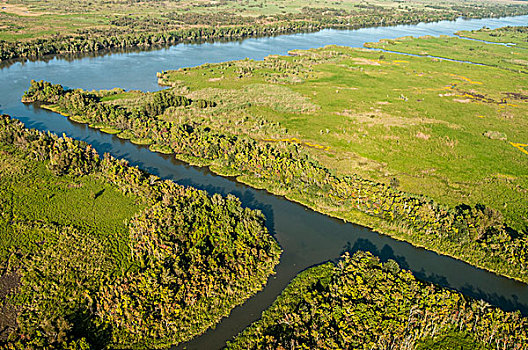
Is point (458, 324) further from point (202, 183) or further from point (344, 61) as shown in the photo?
point (344, 61)

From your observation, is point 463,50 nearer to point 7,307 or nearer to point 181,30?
point 181,30

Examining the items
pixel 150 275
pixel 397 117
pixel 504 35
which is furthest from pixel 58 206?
pixel 504 35


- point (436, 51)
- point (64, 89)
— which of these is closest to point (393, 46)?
point (436, 51)

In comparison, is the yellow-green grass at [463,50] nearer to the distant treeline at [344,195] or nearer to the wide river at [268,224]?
the wide river at [268,224]

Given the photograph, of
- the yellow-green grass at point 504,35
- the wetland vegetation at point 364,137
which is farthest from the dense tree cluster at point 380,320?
the yellow-green grass at point 504,35

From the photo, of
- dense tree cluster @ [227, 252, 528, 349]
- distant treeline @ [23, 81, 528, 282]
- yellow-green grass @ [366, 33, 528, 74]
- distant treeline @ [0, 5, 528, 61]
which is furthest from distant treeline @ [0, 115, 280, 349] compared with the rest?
yellow-green grass @ [366, 33, 528, 74]

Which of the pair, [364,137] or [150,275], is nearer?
[150,275]
